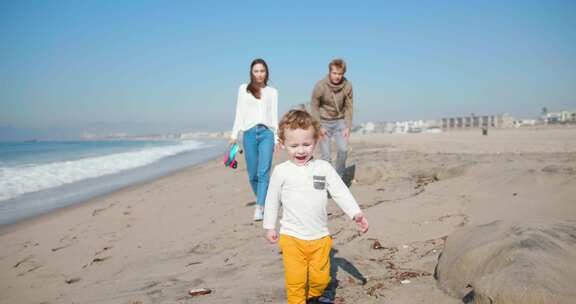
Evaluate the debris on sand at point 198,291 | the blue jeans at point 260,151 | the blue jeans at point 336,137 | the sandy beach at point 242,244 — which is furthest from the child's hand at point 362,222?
the blue jeans at point 336,137

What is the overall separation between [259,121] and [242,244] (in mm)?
1484

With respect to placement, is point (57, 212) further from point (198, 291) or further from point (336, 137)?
point (198, 291)

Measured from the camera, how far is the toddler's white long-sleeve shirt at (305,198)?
225cm

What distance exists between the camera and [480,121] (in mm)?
97812

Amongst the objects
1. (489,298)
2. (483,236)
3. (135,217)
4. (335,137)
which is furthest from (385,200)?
(135,217)

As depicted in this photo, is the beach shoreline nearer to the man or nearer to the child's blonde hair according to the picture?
the man

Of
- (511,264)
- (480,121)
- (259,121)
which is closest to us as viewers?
(511,264)

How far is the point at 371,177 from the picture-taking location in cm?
632

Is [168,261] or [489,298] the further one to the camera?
[168,261]

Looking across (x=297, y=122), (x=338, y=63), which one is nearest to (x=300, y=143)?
(x=297, y=122)

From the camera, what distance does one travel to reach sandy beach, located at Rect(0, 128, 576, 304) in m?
2.51

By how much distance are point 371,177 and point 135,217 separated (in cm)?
386

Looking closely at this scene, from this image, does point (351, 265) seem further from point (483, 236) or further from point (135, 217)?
point (135, 217)

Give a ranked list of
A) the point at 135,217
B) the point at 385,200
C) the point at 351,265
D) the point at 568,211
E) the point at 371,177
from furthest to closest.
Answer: the point at 371,177
the point at 135,217
the point at 385,200
the point at 568,211
the point at 351,265
